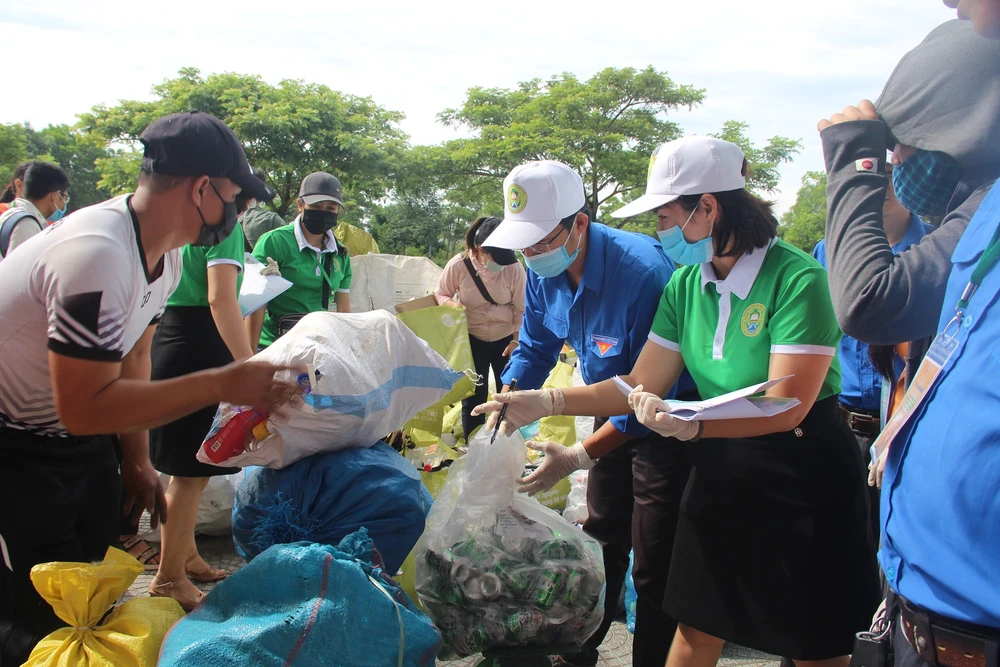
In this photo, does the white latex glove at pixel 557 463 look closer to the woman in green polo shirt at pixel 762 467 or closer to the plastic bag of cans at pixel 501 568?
the plastic bag of cans at pixel 501 568

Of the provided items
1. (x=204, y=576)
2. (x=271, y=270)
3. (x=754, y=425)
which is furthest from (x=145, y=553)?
(x=754, y=425)

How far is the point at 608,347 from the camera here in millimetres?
2438

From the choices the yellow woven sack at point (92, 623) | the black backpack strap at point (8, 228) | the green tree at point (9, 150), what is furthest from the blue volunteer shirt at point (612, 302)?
the green tree at point (9, 150)

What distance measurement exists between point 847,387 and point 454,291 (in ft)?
9.36

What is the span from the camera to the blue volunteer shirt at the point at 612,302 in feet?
7.81

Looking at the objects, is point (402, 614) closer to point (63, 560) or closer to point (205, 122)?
point (63, 560)

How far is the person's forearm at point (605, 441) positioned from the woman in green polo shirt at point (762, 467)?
0.41 metres

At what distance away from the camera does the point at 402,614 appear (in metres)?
1.71

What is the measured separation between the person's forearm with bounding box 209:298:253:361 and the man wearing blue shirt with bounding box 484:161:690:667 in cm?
110

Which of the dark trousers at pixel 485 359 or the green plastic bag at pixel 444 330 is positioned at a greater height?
the green plastic bag at pixel 444 330

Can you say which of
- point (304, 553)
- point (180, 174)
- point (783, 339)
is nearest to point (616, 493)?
point (783, 339)

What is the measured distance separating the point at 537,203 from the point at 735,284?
2.64ft

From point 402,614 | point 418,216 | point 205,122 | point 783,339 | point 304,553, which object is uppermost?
point 205,122

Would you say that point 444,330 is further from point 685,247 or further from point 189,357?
point 685,247
